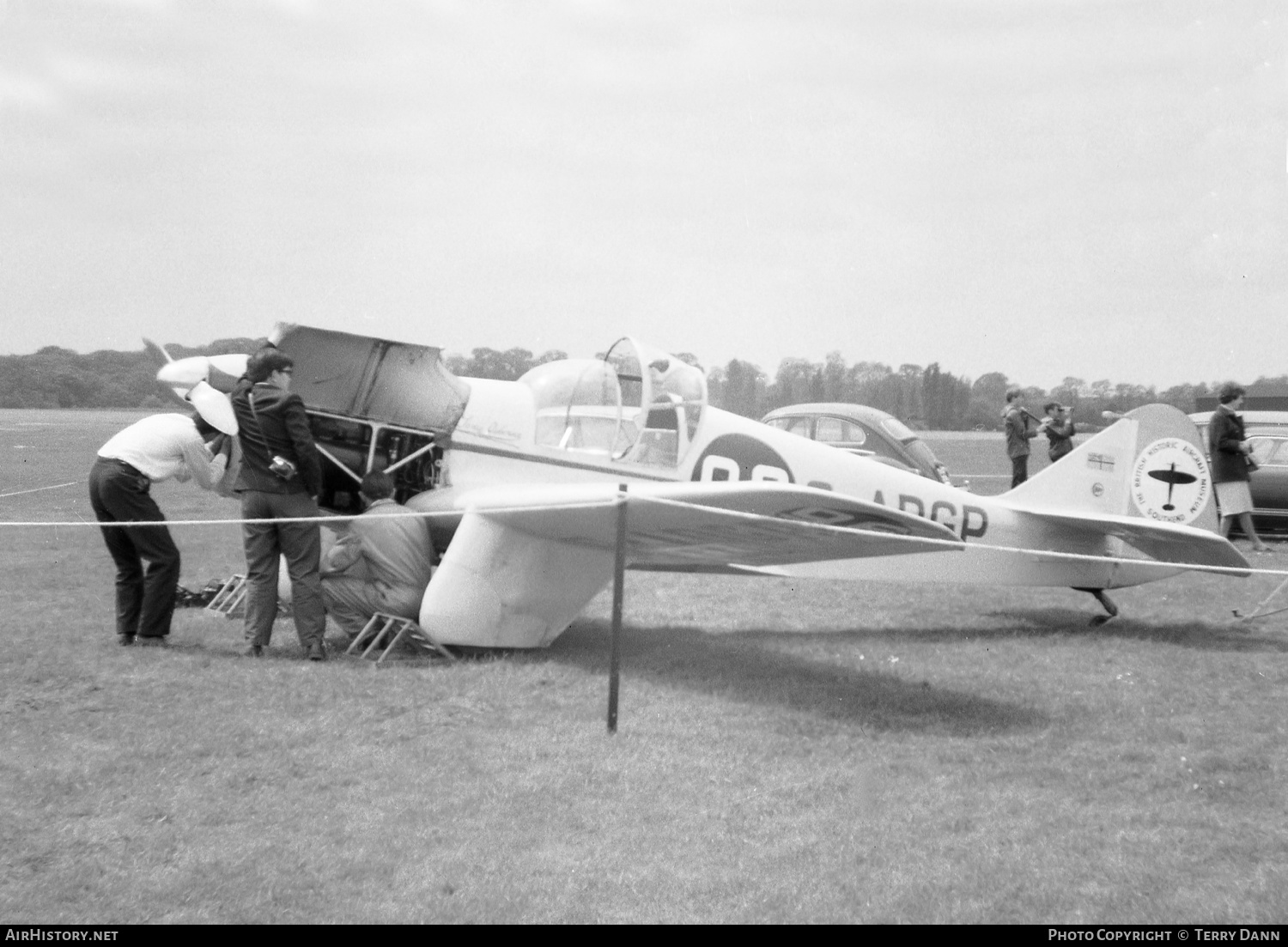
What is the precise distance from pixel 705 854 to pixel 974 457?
33700 millimetres

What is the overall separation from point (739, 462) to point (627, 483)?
1.74m

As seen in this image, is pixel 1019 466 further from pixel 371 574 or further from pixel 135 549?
pixel 135 549

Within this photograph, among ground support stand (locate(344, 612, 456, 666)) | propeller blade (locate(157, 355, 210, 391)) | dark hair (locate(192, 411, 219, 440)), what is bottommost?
ground support stand (locate(344, 612, 456, 666))

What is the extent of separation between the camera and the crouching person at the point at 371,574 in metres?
7.21

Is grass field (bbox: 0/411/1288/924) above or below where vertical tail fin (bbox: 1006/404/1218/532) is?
below

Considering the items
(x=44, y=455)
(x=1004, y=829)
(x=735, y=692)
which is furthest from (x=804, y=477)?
(x=44, y=455)

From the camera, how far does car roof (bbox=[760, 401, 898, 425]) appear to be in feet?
63.5

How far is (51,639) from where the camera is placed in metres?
7.16

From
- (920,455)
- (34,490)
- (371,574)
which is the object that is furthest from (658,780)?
(34,490)

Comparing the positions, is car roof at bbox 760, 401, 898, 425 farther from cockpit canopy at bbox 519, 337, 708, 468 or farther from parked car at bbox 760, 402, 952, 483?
cockpit canopy at bbox 519, 337, 708, 468

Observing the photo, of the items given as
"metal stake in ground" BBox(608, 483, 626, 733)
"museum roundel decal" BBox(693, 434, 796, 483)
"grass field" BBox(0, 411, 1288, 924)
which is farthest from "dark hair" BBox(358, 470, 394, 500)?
"metal stake in ground" BBox(608, 483, 626, 733)

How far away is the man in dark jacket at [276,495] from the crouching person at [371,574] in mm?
219

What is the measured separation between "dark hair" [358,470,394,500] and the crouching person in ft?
0.79

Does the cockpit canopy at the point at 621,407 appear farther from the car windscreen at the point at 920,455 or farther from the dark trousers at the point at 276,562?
the car windscreen at the point at 920,455
